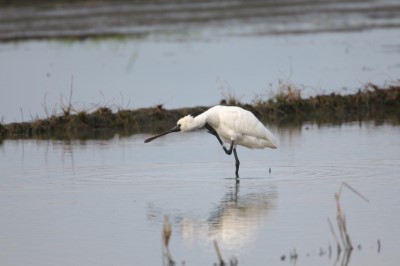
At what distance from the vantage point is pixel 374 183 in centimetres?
1259

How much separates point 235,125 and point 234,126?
23 mm

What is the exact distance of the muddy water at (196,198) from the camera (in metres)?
9.71

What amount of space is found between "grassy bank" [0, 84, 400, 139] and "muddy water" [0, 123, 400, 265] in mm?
640

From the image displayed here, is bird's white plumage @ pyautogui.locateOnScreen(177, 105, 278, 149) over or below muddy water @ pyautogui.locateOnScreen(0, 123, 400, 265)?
over

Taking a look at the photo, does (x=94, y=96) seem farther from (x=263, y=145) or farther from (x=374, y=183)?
(x=374, y=183)

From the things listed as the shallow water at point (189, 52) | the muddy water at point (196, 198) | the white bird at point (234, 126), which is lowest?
the muddy water at point (196, 198)

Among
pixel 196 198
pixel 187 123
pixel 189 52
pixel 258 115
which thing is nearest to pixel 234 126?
pixel 187 123

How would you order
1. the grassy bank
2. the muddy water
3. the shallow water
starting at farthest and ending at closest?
the shallow water, the grassy bank, the muddy water

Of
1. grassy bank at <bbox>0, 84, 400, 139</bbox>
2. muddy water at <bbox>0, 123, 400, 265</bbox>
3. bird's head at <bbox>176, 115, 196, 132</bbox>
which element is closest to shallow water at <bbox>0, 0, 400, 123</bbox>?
grassy bank at <bbox>0, 84, 400, 139</bbox>

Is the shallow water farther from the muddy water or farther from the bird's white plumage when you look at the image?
the bird's white plumage

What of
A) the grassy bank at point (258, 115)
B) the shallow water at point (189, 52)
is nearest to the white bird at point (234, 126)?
the grassy bank at point (258, 115)

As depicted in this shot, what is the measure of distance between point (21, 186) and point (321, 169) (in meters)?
3.56

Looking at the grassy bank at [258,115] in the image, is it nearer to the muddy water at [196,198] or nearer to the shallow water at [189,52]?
the shallow water at [189,52]

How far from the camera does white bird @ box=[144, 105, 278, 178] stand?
14.0 meters
